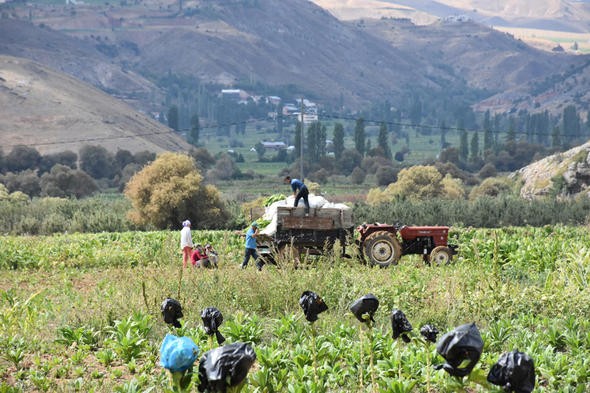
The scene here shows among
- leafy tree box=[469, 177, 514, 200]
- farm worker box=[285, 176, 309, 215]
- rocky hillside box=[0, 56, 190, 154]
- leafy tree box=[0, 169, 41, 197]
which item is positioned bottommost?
leafy tree box=[0, 169, 41, 197]

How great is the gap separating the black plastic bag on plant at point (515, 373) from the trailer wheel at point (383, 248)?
1496 cm

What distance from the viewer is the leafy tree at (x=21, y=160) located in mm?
104688

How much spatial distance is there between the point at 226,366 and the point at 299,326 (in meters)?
5.81

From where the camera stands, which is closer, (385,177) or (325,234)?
(325,234)

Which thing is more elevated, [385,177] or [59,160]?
[59,160]

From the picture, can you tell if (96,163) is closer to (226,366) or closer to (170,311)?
(170,311)

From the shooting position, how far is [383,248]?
2134cm

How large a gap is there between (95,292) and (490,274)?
6559 millimetres

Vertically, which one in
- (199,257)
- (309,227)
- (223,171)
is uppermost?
(309,227)

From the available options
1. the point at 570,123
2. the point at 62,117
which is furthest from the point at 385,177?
the point at 570,123

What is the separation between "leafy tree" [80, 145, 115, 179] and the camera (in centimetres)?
10900

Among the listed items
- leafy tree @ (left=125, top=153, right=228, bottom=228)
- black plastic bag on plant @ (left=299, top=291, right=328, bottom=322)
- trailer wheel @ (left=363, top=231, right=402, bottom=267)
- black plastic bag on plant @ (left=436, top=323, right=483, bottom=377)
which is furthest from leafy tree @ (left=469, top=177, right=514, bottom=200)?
black plastic bag on plant @ (left=436, top=323, right=483, bottom=377)

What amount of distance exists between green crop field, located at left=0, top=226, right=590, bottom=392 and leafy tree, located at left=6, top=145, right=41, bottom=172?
90378 millimetres

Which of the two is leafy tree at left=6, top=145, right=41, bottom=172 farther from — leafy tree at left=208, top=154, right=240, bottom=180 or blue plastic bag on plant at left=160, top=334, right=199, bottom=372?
blue plastic bag on plant at left=160, top=334, right=199, bottom=372
